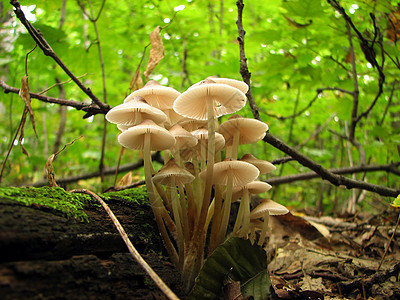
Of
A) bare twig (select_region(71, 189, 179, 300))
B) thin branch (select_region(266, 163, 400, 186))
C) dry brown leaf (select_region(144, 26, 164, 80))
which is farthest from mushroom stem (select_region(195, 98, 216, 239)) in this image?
thin branch (select_region(266, 163, 400, 186))

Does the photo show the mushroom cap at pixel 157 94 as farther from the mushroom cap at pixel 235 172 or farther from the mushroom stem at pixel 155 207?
the mushroom cap at pixel 235 172

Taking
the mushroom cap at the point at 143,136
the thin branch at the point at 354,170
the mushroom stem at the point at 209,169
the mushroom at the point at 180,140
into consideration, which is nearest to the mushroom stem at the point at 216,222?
the mushroom stem at the point at 209,169

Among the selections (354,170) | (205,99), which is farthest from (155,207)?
(354,170)

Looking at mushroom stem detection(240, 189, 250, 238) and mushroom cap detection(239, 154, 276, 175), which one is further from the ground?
mushroom cap detection(239, 154, 276, 175)

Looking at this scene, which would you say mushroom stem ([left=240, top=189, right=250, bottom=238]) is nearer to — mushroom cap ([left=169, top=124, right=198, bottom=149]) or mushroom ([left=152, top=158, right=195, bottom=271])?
mushroom ([left=152, top=158, right=195, bottom=271])

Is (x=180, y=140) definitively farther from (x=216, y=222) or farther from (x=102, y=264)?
(x=102, y=264)
